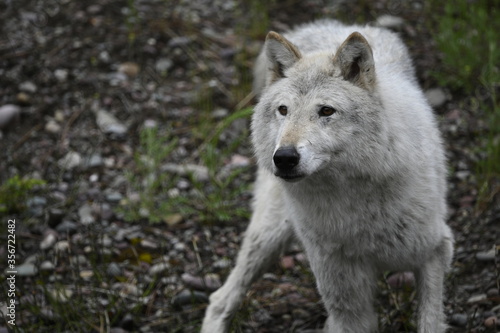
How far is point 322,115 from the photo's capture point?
3369 millimetres

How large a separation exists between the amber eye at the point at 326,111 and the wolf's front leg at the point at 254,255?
1.10 m

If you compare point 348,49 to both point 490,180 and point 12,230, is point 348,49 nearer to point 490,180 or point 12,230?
point 490,180

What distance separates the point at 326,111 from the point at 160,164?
305cm

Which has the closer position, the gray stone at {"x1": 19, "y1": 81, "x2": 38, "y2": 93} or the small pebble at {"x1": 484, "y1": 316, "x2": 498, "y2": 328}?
the small pebble at {"x1": 484, "y1": 316, "x2": 498, "y2": 328}

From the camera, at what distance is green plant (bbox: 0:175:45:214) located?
5438 millimetres

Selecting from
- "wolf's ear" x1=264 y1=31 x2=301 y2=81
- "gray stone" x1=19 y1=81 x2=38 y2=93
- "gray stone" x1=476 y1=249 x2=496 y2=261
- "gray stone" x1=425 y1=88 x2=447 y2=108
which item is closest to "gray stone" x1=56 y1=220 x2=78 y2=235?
"gray stone" x1=19 y1=81 x2=38 y2=93

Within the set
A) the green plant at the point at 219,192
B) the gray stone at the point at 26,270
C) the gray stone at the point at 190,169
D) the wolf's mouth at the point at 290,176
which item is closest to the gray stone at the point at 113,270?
the gray stone at the point at 26,270

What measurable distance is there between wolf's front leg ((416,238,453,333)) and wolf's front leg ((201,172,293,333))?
39.2 inches

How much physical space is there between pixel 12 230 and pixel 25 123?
1763mm

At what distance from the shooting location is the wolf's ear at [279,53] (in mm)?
3695

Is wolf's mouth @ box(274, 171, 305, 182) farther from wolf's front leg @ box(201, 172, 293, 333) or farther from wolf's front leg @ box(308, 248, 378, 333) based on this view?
wolf's front leg @ box(201, 172, 293, 333)

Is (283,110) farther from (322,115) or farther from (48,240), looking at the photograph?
(48,240)

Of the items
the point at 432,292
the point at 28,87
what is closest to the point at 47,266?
the point at 28,87

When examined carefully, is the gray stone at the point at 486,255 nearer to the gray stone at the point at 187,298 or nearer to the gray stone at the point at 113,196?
the gray stone at the point at 187,298
